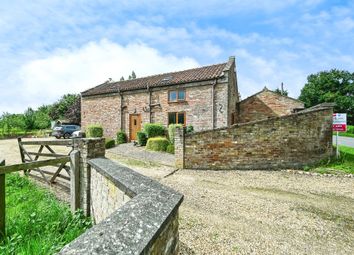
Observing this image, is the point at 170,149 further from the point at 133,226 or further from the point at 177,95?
the point at 133,226

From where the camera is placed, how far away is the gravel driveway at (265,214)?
352 cm

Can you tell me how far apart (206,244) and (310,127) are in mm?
8625

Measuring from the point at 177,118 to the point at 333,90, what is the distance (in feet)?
148

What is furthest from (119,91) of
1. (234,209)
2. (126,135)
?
(234,209)

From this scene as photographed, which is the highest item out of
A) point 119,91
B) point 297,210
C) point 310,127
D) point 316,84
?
point 316,84

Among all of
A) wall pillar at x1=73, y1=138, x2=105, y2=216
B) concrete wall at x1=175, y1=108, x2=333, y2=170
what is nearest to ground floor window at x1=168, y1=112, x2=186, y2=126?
concrete wall at x1=175, y1=108, x2=333, y2=170

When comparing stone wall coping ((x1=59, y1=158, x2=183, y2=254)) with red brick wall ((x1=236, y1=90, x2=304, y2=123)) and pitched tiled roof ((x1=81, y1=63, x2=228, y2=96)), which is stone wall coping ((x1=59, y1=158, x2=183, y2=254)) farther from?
red brick wall ((x1=236, y1=90, x2=304, y2=123))

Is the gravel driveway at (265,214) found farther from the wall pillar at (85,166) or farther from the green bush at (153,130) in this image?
the green bush at (153,130)

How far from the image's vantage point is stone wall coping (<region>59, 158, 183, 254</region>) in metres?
1.27

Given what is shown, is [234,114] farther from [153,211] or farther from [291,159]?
[153,211]

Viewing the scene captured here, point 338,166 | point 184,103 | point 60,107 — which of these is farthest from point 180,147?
point 60,107

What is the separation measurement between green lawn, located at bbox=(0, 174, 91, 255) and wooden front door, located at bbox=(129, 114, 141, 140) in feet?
45.4

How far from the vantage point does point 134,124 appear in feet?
64.4

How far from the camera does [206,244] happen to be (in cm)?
346
